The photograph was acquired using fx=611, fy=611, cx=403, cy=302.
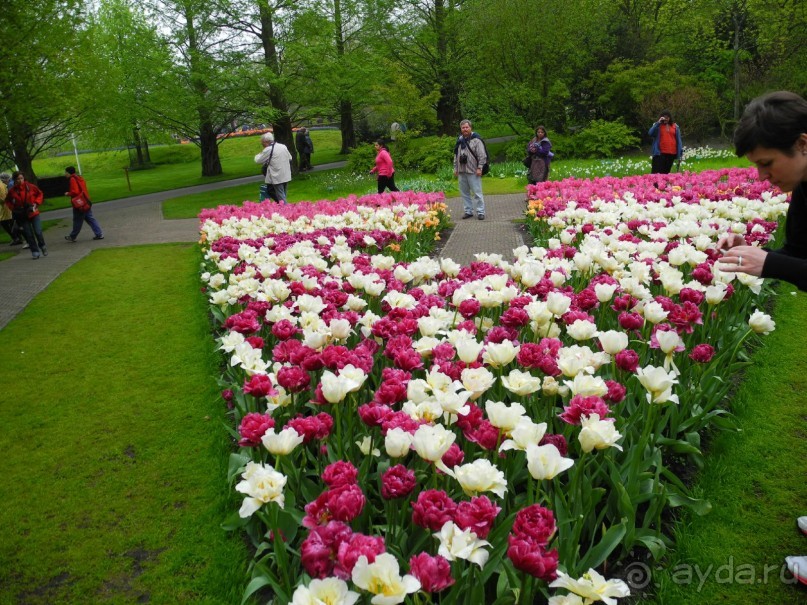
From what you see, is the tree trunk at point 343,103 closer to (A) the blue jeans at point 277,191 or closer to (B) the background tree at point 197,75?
(B) the background tree at point 197,75

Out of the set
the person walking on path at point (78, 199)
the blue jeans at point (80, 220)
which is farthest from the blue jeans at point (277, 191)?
the blue jeans at point (80, 220)

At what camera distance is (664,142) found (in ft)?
41.9

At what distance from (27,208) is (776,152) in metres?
13.1

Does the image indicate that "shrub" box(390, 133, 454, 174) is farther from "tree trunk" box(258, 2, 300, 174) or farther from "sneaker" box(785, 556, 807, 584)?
"sneaker" box(785, 556, 807, 584)

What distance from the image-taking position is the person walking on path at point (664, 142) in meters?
12.6

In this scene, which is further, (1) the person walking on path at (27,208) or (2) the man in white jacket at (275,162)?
(2) the man in white jacket at (275,162)

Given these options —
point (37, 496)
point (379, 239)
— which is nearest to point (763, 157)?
point (37, 496)

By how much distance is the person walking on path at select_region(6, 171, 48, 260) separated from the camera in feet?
39.8

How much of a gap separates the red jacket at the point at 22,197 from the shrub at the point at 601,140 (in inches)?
744

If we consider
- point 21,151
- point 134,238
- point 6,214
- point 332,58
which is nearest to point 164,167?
point 21,151

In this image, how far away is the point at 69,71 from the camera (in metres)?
17.4

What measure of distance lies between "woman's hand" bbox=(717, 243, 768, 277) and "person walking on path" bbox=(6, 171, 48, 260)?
12899 millimetres

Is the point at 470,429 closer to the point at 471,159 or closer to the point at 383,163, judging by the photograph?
the point at 471,159

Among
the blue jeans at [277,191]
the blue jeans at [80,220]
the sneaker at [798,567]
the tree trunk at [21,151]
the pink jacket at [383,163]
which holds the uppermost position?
the tree trunk at [21,151]
